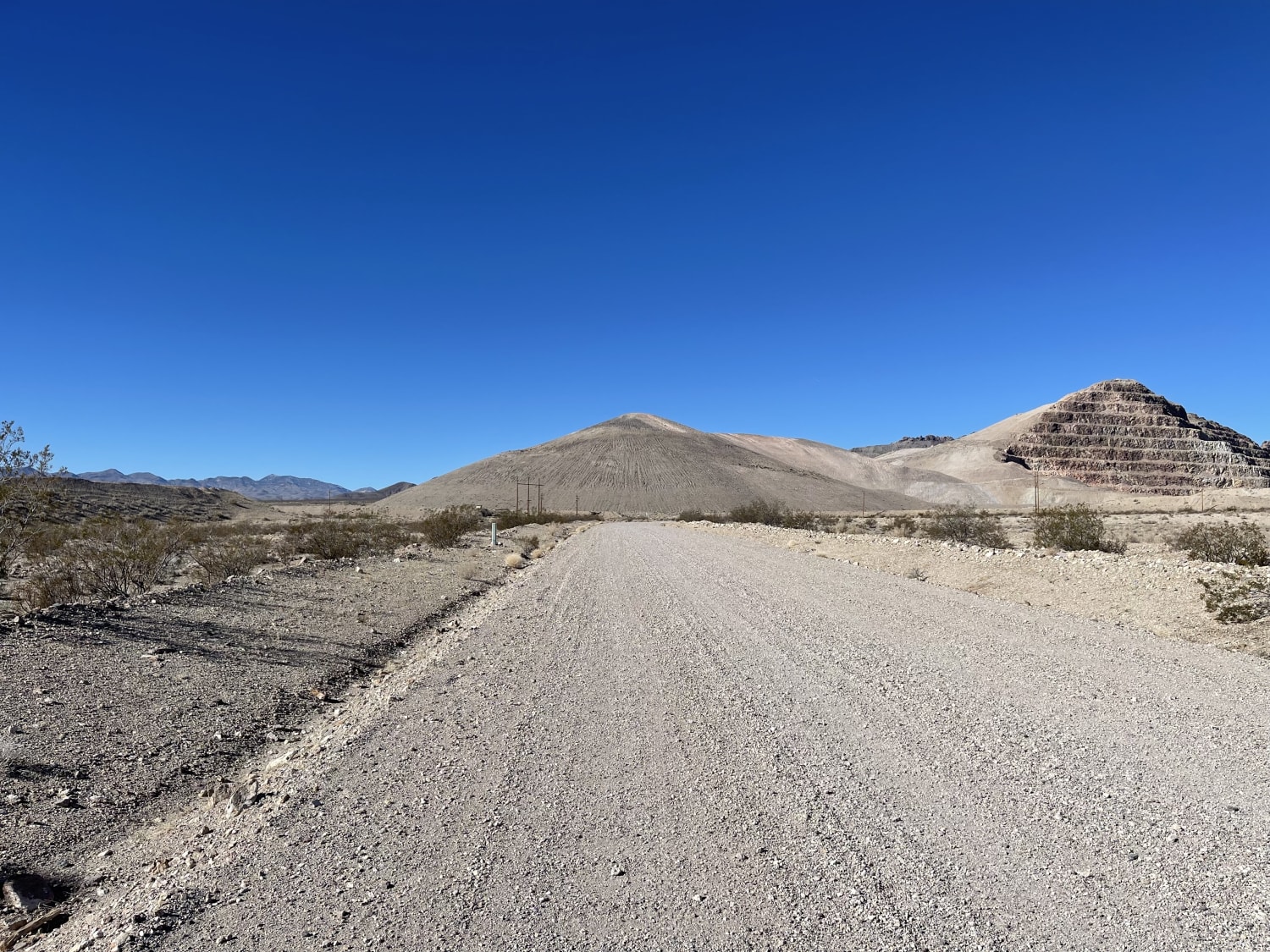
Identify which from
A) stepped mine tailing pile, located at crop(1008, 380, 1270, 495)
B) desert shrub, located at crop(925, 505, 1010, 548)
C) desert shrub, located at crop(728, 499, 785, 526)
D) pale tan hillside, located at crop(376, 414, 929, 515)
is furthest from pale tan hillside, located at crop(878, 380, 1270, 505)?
desert shrub, located at crop(925, 505, 1010, 548)

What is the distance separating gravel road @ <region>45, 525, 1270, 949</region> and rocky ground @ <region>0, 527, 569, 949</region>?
1.75 feet

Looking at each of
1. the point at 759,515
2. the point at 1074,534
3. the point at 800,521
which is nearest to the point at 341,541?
the point at 1074,534

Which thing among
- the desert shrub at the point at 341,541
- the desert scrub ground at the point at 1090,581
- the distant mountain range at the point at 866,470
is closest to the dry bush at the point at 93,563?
the desert shrub at the point at 341,541

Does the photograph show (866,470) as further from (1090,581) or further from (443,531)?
(1090,581)

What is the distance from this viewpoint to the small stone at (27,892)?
3.71 m

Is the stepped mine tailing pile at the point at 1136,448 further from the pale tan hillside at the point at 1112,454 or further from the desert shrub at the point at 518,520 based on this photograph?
the desert shrub at the point at 518,520

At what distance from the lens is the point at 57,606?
1009 cm

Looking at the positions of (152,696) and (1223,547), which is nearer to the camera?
(152,696)

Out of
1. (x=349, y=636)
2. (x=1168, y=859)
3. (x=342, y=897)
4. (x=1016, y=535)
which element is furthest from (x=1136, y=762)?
(x=1016, y=535)

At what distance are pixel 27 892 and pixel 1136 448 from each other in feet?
716

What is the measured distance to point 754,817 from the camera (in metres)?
4.30

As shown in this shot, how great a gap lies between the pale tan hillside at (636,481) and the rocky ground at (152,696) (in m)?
97.4

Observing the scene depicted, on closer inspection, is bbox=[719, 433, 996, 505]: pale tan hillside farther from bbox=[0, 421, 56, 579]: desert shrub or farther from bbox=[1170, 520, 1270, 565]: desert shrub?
bbox=[0, 421, 56, 579]: desert shrub

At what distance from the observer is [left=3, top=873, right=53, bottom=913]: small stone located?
371 cm
